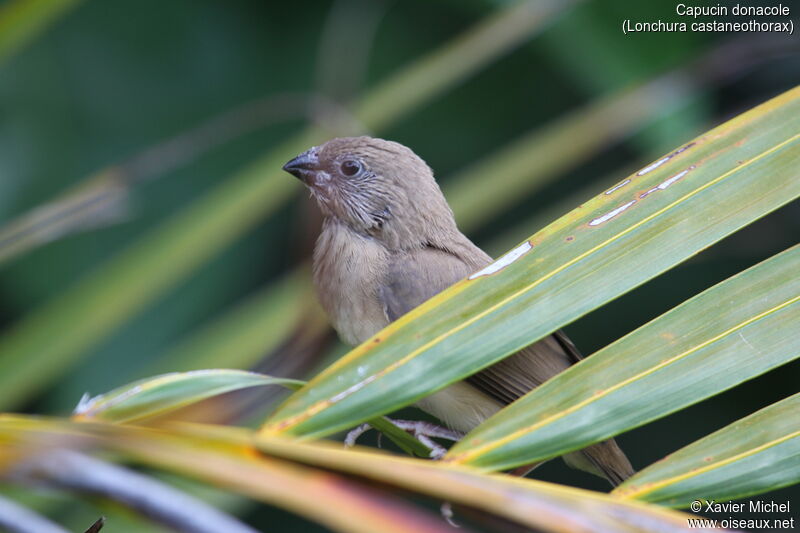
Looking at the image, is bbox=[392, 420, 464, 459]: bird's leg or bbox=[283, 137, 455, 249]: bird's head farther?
bbox=[283, 137, 455, 249]: bird's head

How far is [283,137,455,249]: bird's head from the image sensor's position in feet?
8.49

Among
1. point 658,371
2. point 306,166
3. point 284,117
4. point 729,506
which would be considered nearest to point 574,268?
point 658,371

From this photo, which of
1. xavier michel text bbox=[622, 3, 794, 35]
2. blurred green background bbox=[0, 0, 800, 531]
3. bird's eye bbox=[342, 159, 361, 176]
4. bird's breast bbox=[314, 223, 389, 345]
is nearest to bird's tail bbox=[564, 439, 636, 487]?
bird's breast bbox=[314, 223, 389, 345]

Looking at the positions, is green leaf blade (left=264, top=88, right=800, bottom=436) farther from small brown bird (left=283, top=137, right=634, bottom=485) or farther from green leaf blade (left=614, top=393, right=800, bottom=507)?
small brown bird (left=283, top=137, right=634, bottom=485)

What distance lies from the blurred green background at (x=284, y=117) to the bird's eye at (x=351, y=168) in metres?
0.71

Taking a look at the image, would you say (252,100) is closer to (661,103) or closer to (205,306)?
(205,306)

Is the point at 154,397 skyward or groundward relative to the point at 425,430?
groundward

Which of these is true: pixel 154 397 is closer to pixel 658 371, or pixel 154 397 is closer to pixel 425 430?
pixel 658 371

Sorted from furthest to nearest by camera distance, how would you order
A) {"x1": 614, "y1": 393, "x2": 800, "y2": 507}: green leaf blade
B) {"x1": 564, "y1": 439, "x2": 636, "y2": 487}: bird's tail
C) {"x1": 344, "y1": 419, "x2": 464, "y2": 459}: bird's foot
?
1. {"x1": 564, "y1": 439, "x2": 636, "y2": 487}: bird's tail
2. {"x1": 344, "y1": 419, "x2": 464, "y2": 459}: bird's foot
3. {"x1": 614, "y1": 393, "x2": 800, "y2": 507}: green leaf blade

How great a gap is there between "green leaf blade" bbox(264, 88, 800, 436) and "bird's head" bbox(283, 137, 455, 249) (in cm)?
98

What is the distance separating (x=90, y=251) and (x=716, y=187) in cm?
332

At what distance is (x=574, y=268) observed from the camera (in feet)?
5.09

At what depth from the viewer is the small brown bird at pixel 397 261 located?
2422 mm

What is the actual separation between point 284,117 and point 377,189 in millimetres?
1818
